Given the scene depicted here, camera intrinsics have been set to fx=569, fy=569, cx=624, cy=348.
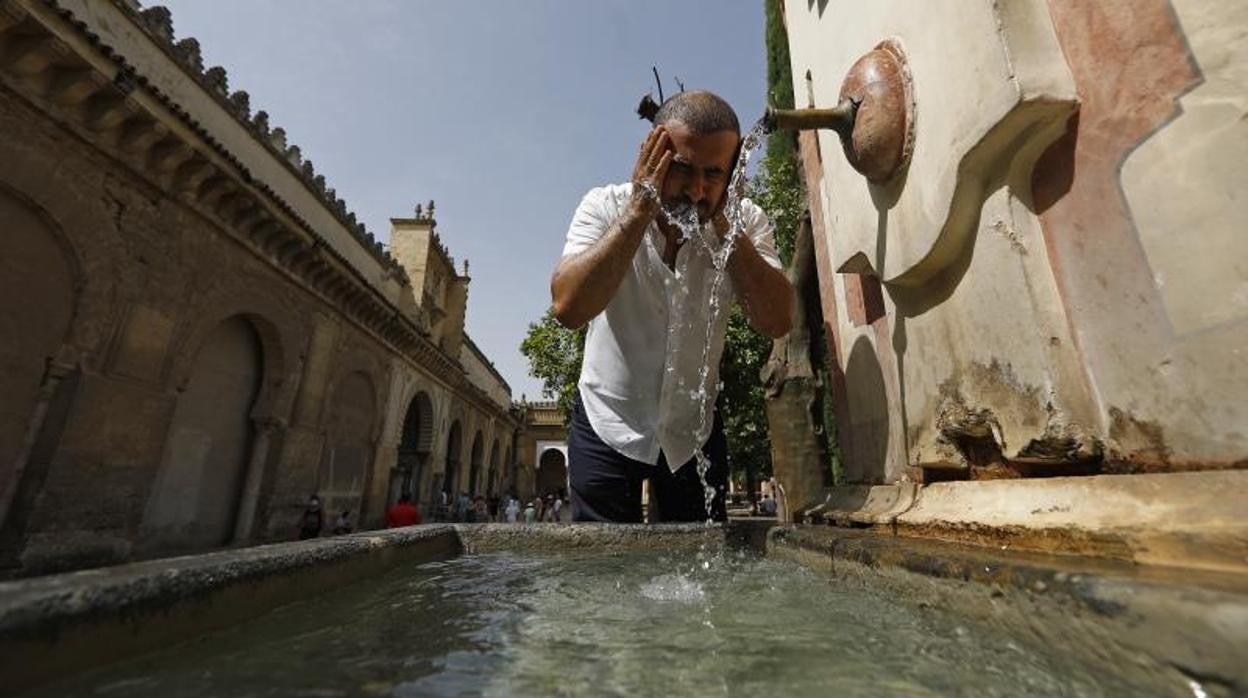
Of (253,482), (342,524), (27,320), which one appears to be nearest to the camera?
(27,320)

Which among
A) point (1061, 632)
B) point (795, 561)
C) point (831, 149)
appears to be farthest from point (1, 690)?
point (831, 149)

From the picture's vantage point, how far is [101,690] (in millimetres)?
732

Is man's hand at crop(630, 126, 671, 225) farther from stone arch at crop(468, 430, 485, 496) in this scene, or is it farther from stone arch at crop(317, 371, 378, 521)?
stone arch at crop(468, 430, 485, 496)

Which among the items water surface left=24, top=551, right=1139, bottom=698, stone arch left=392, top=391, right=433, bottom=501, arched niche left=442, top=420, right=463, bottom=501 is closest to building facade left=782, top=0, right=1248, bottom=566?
water surface left=24, top=551, right=1139, bottom=698

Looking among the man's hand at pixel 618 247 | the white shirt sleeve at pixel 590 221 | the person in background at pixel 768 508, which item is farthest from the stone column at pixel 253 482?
the person in background at pixel 768 508

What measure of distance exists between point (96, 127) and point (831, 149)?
8.41 metres

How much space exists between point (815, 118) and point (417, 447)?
1777 cm

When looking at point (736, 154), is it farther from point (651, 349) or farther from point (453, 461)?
point (453, 461)

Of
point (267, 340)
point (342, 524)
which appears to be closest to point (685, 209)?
point (267, 340)

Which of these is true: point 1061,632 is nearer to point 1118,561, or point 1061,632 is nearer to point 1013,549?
point 1118,561

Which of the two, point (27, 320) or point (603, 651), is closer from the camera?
point (603, 651)

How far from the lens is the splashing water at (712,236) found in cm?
234

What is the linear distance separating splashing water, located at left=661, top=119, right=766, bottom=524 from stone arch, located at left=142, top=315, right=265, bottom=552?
8.82 m

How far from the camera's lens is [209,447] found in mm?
9352
